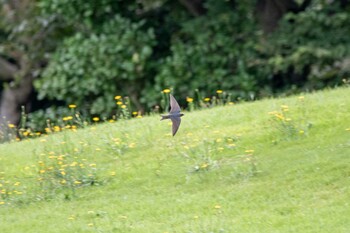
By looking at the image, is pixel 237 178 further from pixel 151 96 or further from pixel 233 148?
pixel 151 96

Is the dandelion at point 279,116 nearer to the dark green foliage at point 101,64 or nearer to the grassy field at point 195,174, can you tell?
the grassy field at point 195,174

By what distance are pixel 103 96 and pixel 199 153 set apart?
735 centimetres

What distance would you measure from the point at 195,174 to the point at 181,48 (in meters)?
7.47

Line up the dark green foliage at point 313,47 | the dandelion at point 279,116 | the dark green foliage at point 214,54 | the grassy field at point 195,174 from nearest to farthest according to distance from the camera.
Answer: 1. the grassy field at point 195,174
2. the dandelion at point 279,116
3. the dark green foliage at point 313,47
4. the dark green foliage at point 214,54

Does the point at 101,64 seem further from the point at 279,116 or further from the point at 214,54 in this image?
the point at 279,116

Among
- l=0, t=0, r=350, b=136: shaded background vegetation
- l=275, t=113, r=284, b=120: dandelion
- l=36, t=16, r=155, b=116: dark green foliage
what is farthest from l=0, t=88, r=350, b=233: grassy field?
l=36, t=16, r=155, b=116: dark green foliage

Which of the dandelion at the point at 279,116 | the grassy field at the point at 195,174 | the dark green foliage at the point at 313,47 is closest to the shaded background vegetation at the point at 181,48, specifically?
the dark green foliage at the point at 313,47

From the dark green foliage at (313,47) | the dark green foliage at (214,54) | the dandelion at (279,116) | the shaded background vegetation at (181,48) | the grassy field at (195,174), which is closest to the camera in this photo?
the grassy field at (195,174)

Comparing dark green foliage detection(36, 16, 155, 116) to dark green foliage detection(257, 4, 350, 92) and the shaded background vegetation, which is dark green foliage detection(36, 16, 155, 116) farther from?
dark green foliage detection(257, 4, 350, 92)

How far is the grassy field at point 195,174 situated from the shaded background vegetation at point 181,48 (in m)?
4.24

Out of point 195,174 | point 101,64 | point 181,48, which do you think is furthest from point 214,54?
point 195,174

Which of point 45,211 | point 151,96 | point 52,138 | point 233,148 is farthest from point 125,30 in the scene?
point 45,211

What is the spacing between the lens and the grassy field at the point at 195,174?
8.72m

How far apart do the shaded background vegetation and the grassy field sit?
424 centimetres
